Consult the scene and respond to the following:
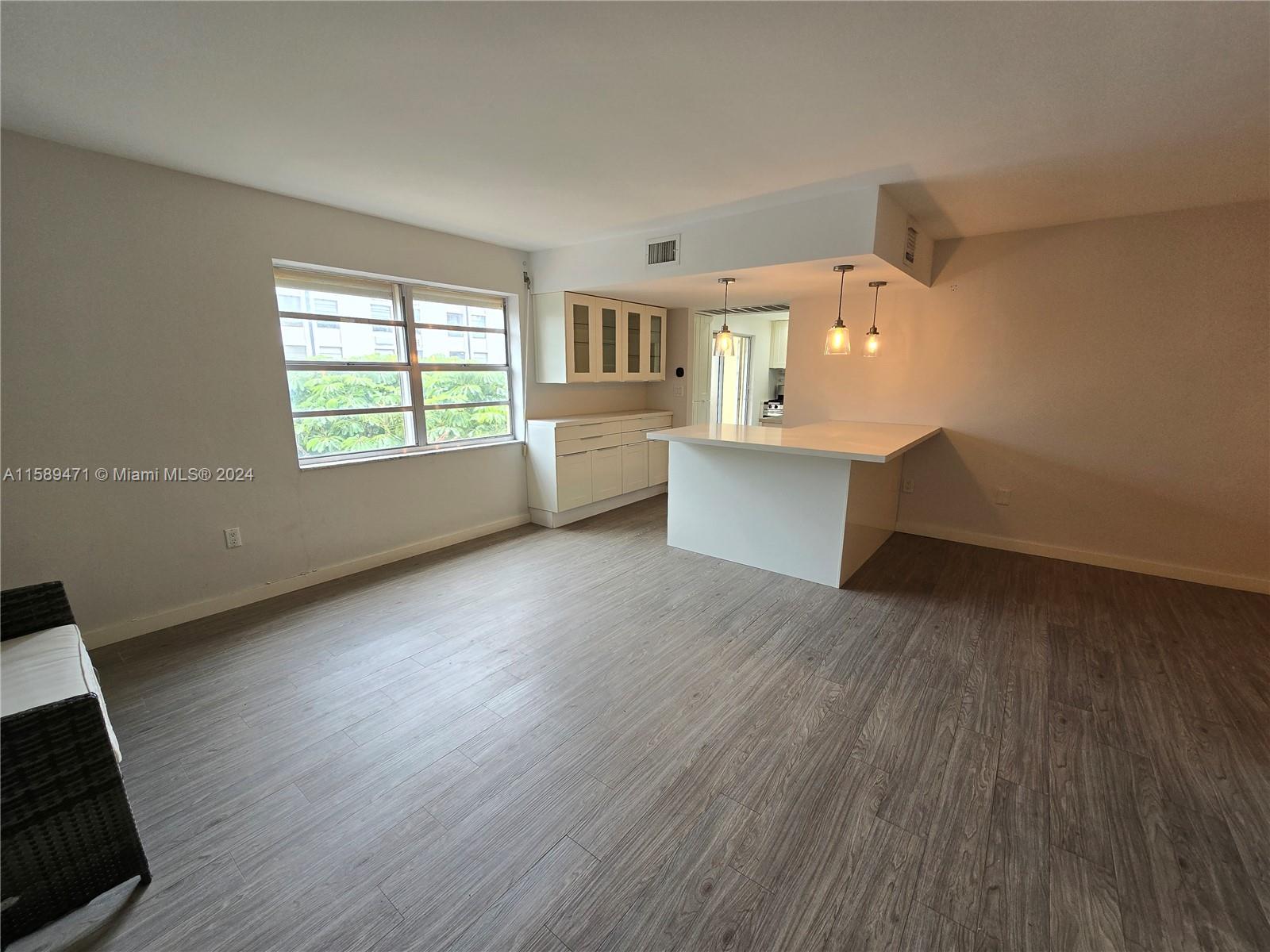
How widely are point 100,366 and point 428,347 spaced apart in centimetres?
194

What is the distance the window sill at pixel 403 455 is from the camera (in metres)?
3.41

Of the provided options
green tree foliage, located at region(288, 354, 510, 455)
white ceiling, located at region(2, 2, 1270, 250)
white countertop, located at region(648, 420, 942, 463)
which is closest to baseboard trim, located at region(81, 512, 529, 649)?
green tree foliage, located at region(288, 354, 510, 455)

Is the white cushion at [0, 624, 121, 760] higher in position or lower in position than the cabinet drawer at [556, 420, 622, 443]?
lower

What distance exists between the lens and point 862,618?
2904 millimetres

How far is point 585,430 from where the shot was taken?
15.6ft

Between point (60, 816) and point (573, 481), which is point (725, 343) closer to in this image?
point (573, 481)

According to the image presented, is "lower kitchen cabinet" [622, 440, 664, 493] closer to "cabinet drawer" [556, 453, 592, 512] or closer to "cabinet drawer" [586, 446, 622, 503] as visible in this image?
"cabinet drawer" [586, 446, 622, 503]

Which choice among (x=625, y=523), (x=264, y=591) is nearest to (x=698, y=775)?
(x=264, y=591)

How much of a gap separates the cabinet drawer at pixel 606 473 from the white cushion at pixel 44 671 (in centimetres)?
358

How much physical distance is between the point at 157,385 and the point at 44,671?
1.82 meters

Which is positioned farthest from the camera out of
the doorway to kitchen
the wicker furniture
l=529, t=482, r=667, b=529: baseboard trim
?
the doorway to kitchen

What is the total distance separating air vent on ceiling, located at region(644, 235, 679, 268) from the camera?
366 centimetres

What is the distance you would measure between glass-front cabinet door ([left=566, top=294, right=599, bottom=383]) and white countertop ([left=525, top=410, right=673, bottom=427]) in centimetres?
39
